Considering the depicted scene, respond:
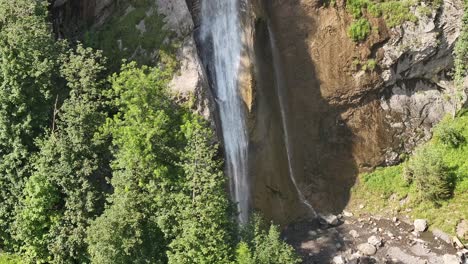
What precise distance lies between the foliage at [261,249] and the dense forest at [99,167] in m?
0.05

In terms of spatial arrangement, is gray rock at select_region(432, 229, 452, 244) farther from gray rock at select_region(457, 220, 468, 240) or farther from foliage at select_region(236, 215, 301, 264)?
foliage at select_region(236, 215, 301, 264)

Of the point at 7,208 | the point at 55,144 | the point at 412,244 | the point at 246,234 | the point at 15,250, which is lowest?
the point at 412,244

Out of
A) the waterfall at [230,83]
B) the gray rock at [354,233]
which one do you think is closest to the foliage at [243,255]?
the waterfall at [230,83]

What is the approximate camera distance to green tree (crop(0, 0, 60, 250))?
18.7 metres

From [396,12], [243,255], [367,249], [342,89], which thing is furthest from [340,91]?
[243,255]

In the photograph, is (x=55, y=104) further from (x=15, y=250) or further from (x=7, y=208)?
(x=15, y=250)

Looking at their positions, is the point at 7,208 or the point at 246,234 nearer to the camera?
the point at 246,234

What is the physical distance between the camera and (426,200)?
80.0 feet

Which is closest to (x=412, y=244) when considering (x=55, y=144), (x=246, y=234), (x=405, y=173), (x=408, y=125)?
(x=405, y=173)

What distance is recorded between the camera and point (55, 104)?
18953 mm

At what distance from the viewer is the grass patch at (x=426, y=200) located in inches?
933

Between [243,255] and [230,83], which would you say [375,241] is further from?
[230,83]

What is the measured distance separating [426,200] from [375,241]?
331cm

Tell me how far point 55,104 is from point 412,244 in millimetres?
15587
